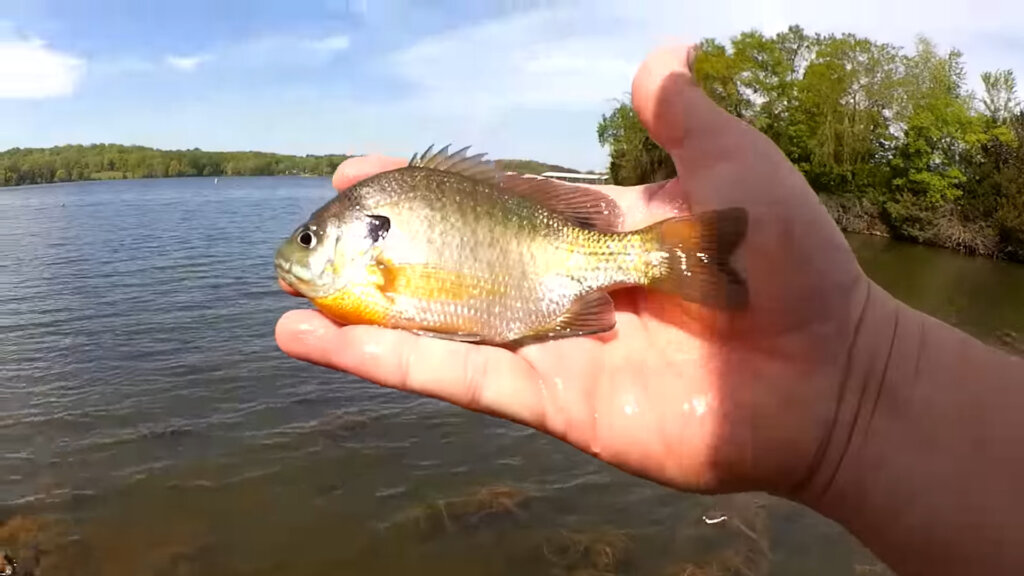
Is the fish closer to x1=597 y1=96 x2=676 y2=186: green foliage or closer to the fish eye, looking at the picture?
the fish eye

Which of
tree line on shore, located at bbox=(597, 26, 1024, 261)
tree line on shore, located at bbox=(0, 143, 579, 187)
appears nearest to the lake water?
tree line on shore, located at bbox=(597, 26, 1024, 261)

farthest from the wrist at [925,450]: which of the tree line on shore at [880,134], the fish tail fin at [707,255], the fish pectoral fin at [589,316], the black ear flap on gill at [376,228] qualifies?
the tree line on shore at [880,134]

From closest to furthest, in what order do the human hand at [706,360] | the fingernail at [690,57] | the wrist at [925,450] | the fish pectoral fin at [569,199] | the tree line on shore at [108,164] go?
the wrist at [925,450], the human hand at [706,360], the fingernail at [690,57], the fish pectoral fin at [569,199], the tree line on shore at [108,164]

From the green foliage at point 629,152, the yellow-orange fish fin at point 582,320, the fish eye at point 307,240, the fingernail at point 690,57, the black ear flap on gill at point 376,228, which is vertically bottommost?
the yellow-orange fish fin at point 582,320

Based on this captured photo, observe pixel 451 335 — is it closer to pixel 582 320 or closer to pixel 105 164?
pixel 582 320

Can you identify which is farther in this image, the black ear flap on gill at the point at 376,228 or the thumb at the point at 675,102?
the black ear flap on gill at the point at 376,228

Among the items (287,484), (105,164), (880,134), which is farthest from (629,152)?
(105,164)

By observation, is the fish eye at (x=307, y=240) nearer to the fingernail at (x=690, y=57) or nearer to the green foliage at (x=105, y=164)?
the fingernail at (x=690, y=57)
